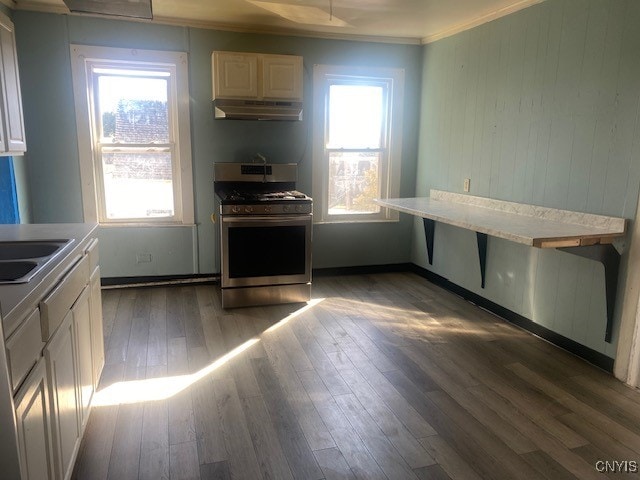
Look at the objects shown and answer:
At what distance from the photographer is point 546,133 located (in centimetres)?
312

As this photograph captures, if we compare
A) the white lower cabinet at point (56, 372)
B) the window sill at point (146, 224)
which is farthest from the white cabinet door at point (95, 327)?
the window sill at point (146, 224)

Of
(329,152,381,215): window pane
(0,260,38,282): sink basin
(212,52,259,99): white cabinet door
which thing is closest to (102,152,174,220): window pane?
(212,52,259,99): white cabinet door

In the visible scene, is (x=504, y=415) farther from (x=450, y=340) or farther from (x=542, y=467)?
(x=450, y=340)

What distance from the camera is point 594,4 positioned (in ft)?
9.00

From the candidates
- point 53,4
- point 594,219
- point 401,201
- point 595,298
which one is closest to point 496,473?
point 595,298

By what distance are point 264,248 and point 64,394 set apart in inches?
87.7

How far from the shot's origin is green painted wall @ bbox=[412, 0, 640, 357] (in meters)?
2.63

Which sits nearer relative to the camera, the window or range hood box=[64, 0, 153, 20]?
range hood box=[64, 0, 153, 20]

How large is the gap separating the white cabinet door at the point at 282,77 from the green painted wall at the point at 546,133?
1.36 meters

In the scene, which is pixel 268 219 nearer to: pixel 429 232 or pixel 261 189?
pixel 261 189

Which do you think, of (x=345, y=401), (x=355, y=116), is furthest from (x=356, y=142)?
(x=345, y=401)

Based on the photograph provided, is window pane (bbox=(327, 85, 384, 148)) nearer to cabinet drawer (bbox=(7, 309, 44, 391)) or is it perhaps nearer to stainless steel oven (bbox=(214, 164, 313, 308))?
stainless steel oven (bbox=(214, 164, 313, 308))

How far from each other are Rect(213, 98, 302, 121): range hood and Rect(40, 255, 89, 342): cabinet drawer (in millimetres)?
2124

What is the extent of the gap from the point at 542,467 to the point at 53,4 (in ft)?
14.2
